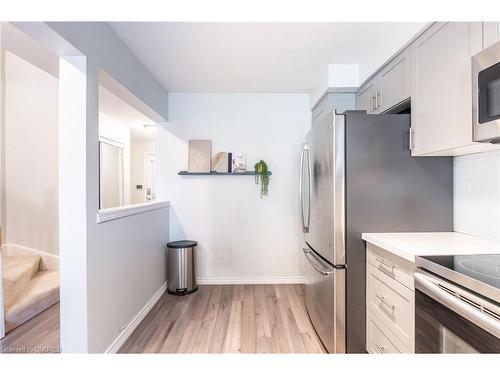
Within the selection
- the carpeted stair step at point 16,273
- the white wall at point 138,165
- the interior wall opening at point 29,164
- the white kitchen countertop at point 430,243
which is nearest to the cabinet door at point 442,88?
the white kitchen countertop at point 430,243

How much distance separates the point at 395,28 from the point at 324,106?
3.18 feet

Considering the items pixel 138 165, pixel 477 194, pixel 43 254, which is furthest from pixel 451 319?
pixel 138 165

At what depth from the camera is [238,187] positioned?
3266 millimetres

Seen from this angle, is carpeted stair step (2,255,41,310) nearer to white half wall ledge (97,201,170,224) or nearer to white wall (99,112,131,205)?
white half wall ledge (97,201,170,224)

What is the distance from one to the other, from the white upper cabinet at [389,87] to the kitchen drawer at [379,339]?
1484 millimetres

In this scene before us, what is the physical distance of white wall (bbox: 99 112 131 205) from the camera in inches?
155

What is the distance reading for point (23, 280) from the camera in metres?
2.59

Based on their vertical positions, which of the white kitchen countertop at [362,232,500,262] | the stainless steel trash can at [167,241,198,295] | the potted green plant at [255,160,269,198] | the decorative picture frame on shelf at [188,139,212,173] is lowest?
the stainless steel trash can at [167,241,198,295]

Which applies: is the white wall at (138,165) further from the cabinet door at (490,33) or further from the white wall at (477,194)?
the cabinet door at (490,33)

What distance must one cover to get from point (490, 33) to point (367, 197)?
100cm

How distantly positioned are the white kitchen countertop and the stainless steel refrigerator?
0.09 meters

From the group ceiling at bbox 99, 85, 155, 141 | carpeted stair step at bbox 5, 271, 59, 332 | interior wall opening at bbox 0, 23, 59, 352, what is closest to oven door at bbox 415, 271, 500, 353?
ceiling at bbox 99, 85, 155, 141

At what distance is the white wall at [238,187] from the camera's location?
3.26 meters

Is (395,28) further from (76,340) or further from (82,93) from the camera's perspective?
(76,340)
